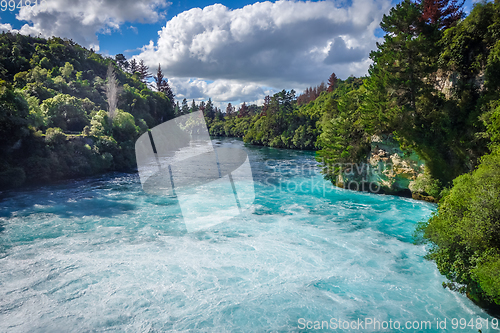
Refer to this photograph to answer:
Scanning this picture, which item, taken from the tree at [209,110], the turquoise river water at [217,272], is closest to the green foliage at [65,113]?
the turquoise river water at [217,272]

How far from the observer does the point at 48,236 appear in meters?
12.7

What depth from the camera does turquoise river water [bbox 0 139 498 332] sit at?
25.2 ft

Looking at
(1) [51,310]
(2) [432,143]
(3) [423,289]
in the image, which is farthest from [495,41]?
(1) [51,310]

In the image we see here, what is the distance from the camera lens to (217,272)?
10250 millimetres

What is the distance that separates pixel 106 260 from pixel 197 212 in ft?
23.7

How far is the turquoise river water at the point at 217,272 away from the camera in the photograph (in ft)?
25.2

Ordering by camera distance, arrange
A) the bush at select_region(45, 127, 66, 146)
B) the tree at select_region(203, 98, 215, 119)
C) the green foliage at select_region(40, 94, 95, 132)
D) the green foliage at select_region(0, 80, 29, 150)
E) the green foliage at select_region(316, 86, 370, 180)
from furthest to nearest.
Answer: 1. the tree at select_region(203, 98, 215, 119)
2. the green foliage at select_region(40, 94, 95, 132)
3. the bush at select_region(45, 127, 66, 146)
4. the green foliage at select_region(316, 86, 370, 180)
5. the green foliage at select_region(0, 80, 29, 150)

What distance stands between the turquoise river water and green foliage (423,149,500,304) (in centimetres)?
158

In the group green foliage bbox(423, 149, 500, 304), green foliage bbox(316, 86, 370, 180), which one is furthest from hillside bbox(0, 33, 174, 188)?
green foliage bbox(423, 149, 500, 304)

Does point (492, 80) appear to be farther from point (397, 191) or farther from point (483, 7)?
point (397, 191)

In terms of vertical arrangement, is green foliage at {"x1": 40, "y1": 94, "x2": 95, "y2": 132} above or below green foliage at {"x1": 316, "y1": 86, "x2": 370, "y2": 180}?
above

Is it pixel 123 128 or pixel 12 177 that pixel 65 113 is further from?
pixel 12 177

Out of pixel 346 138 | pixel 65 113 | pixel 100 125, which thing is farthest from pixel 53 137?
pixel 346 138

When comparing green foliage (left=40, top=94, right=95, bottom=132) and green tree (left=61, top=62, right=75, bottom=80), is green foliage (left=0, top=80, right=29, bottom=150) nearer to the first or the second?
green foliage (left=40, top=94, right=95, bottom=132)
